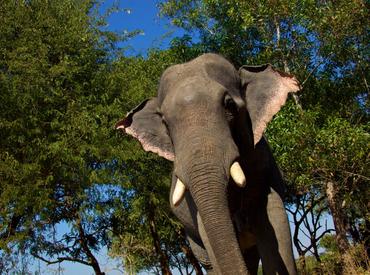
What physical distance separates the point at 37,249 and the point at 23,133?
4.66 meters

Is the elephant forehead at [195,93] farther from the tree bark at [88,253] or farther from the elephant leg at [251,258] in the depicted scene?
the tree bark at [88,253]

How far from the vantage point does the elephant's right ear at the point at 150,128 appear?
700 cm

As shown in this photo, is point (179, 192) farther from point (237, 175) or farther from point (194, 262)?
point (194, 262)

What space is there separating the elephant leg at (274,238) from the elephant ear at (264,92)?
85 centimetres

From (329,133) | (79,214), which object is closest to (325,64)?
(329,133)

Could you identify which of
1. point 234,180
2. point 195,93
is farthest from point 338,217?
point 234,180

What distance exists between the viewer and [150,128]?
722 centimetres

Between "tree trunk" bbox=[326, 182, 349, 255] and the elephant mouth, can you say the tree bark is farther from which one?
the elephant mouth

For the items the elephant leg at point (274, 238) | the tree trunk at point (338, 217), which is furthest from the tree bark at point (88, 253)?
the elephant leg at point (274, 238)

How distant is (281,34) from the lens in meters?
19.8

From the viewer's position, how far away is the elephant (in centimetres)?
540

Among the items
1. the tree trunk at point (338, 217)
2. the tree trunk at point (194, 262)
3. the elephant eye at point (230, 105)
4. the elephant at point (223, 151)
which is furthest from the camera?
the tree trunk at point (194, 262)

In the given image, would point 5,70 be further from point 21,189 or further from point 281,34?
point 281,34

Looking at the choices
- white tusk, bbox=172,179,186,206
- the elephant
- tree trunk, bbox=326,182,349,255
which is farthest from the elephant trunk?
tree trunk, bbox=326,182,349,255
